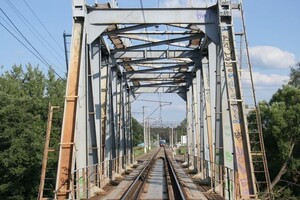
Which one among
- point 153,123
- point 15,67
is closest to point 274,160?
point 15,67

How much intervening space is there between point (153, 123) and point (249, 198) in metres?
85.7

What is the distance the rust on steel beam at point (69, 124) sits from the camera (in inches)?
481

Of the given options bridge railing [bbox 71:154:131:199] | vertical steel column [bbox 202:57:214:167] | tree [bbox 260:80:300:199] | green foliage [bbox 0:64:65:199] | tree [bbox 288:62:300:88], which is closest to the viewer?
bridge railing [bbox 71:154:131:199]

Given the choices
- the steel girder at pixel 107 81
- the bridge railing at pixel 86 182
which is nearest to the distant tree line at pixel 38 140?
the steel girder at pixel 107 81

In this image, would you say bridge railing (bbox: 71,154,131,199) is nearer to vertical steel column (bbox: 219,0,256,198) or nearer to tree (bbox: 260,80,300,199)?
vertical steel column (bbox: 219,0,256,198)

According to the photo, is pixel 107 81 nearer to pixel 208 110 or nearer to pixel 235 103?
pixel 208 110

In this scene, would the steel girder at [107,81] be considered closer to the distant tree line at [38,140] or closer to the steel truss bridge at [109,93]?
the steel truss bridge at [109,93]

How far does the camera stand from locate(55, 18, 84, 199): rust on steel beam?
12219 mm

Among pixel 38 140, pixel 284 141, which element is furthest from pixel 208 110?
pixel 38 140

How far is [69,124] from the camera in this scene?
13.2 m

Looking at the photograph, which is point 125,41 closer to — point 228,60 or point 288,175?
point 228,60

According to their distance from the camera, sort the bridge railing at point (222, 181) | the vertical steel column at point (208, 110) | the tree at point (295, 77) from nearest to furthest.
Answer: the bridge railing at point (222, 181), the vertical steel column at point (208, 110), the tree at point (295, 77)

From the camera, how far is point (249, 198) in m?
12.8

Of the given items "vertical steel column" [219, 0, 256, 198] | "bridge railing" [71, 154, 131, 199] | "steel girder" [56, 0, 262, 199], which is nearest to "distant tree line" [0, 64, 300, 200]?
"steel girder" [56, 0, 262, 199]
